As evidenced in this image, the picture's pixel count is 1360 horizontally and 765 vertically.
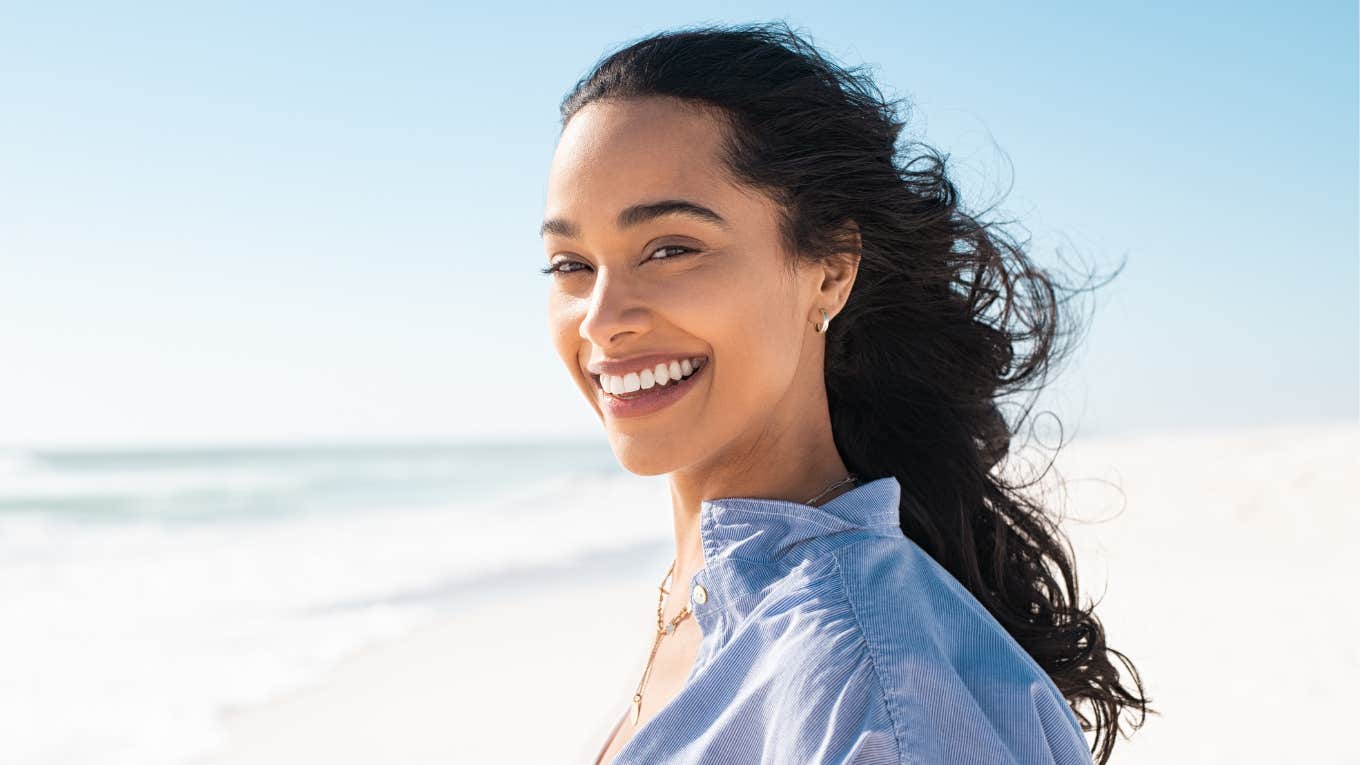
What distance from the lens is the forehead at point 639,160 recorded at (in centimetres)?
184

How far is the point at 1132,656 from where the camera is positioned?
596 centimetres

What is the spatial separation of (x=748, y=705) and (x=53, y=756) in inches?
217

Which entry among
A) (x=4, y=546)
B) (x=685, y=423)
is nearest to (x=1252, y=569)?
(x=685, y=423)

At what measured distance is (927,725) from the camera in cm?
130

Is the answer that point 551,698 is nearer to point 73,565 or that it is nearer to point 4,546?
point 73,565

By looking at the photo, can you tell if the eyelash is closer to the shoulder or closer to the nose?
the nose

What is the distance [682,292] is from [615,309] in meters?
0.12

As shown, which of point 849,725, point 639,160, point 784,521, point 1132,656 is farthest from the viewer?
point 1132,656

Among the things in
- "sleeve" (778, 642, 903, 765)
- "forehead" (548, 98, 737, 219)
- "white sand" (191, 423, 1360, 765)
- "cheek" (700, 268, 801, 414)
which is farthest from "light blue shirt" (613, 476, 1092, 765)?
"white sand" (191, 423, 1360, 765)

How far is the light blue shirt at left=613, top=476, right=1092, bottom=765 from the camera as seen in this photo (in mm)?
1313

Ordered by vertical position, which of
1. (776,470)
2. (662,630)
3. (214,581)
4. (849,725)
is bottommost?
(849,725)

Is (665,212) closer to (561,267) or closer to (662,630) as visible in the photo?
(561,267)

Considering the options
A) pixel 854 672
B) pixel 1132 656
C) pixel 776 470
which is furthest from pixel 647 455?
pixel 1132 656

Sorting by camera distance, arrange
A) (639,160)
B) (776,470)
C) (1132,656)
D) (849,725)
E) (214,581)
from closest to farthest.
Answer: (849,725), (639,160), (776,470), (1132,656), (214,581)
